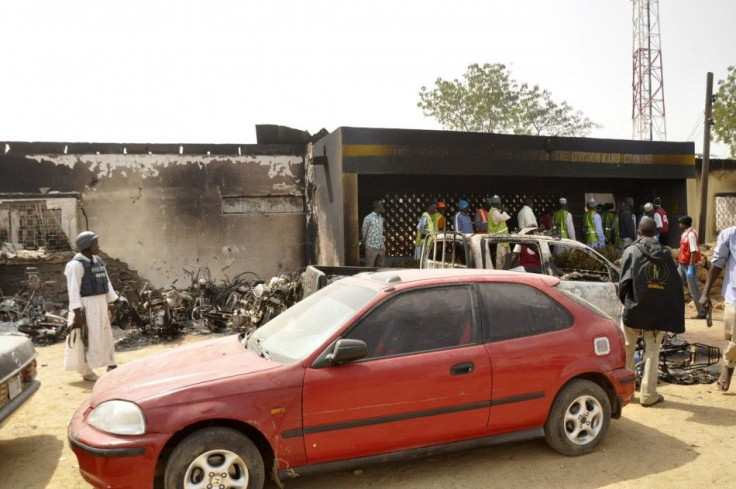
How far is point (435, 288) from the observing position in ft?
13.4

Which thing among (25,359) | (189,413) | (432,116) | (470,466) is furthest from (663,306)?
(432,116)

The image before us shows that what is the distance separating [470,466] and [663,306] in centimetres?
259

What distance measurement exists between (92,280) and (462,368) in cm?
476

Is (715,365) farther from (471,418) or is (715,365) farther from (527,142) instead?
(527,142)

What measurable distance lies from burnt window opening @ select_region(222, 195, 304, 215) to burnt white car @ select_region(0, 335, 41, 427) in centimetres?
890

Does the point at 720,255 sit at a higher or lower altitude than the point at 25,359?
higher

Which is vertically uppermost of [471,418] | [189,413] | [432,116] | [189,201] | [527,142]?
[432,116]

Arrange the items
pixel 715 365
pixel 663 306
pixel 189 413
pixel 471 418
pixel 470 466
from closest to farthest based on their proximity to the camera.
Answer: pixel 189 413
pixel 471 418
pixel 470 466
pixel 663 306
pixel 715 365

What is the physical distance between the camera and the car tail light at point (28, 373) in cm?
451

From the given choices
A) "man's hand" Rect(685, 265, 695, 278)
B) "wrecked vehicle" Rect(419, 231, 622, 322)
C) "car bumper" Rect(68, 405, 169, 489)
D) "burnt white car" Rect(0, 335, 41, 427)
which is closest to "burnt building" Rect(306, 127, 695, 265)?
"wrecked vehicle" Rect(419, 231, 622, 322)

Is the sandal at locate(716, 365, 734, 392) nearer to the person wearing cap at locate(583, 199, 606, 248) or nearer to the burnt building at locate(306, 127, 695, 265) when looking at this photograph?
the burnt building at locate(306, 127, 695, 265)

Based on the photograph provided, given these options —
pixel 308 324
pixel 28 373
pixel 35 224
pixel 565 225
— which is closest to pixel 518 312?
pixel 308 324

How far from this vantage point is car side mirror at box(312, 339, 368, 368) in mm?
3529

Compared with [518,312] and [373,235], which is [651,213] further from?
[518,312]
